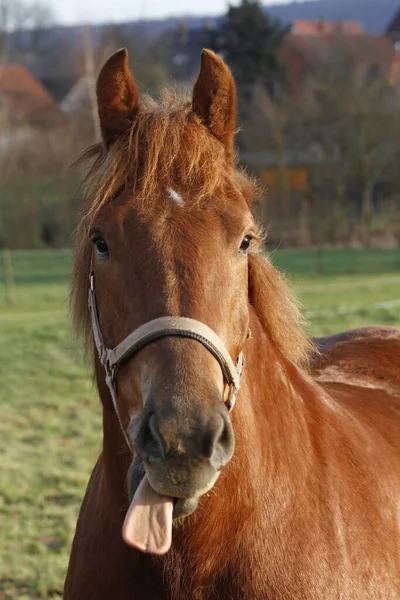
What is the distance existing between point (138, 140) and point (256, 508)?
1.19 metres

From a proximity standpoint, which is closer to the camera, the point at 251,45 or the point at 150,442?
the point at 150,442

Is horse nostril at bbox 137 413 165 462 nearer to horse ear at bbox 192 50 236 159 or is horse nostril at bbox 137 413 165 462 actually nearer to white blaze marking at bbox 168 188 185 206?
white blaze marking at bbox 168 188 185 206

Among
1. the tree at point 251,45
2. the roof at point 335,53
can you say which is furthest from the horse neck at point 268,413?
the tree at point 251,45

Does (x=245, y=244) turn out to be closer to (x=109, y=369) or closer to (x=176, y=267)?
(x=176, y=267)

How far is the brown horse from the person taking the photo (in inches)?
76.3

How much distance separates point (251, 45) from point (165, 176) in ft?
118

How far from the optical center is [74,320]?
2.58 metres

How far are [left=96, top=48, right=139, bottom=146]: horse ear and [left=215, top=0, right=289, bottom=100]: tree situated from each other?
3433 centimetres

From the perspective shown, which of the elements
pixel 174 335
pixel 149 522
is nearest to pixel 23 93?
pixel 174 335

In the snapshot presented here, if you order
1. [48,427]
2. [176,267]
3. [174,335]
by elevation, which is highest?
[176,267]

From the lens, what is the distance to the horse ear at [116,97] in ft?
7.86

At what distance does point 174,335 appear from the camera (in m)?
1.96

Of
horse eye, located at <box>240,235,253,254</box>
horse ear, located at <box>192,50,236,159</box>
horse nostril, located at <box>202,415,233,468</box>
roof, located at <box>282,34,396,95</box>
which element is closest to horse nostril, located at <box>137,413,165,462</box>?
horse nostril, located at <box>202,415,233,468</box>

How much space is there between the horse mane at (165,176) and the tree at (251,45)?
113 ft
